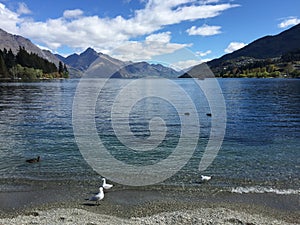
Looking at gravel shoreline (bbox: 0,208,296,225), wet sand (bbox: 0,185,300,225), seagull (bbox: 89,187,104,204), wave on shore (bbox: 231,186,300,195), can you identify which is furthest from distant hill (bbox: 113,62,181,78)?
wave on shore (bbox: 231,186,300,195)

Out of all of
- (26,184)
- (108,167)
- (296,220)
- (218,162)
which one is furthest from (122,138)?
(296,220)

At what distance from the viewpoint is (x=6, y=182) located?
17.3 m

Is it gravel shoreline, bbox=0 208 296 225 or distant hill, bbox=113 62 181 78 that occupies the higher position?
distant hill, bbox=113 62 181 78

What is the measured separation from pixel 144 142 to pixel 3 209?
15.9 metres

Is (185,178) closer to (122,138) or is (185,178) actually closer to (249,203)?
(249,203)

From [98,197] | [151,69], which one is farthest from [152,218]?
[151,69]

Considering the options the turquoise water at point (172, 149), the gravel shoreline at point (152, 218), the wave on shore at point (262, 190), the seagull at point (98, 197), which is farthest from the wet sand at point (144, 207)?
the turquoise water at point (172, 149)

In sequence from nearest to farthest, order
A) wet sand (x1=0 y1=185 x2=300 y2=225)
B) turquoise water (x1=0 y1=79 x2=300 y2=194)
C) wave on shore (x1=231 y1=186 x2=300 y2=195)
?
wet sand (x1=0 y1=185 x2=300 y2=225), wave on shore (x1=231 y1=186 x2=300 y2=195), turquoise water (x1=0 y1=79 x2=300 y2=194)

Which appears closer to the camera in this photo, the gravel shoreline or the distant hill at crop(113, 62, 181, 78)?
the gravel shoreline

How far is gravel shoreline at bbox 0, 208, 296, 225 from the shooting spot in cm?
1203

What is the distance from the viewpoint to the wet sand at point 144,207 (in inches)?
486

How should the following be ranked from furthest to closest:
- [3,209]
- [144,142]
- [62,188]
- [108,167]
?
[144,142]
[108,167]
[62,188]
[3,209]

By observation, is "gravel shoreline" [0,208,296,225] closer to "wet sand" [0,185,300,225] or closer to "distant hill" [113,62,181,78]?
"wet sand" [0,185,300,225]

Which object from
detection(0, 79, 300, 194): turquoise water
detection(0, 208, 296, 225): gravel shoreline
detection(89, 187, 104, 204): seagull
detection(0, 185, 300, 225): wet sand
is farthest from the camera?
detection(0, 79, 300, 194): turquoise water
